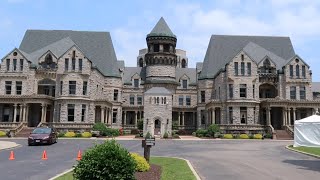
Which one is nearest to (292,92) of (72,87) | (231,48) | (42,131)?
(231,48)

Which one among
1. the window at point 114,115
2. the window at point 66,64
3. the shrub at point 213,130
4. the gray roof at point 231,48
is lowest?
the shrub at point 213,130

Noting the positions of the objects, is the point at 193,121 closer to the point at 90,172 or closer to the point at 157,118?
the point at 157,118

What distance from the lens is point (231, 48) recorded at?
67125mm

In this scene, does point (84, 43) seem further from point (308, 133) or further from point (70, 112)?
point (308, 133)

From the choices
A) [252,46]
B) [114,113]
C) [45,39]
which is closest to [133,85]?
[114,113]

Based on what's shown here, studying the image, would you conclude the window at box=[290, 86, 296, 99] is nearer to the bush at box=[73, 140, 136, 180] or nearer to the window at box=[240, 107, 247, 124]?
the window at box=[240, 107, 247, 124]

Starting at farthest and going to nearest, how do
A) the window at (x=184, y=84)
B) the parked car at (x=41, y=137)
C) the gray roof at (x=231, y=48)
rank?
1. the window at (x=184, y=84)
2. the gray roof at (x=231, y=48)
3. the parked car at (x=41, y=137)

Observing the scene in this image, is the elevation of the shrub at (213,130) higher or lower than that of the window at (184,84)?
lower

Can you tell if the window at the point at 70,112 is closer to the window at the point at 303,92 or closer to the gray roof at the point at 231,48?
the gray roof at the point at 231,48

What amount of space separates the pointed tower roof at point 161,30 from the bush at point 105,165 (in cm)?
5980

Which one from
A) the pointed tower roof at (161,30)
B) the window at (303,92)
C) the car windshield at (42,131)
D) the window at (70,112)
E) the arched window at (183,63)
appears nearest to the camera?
the car windshield at (42,131)

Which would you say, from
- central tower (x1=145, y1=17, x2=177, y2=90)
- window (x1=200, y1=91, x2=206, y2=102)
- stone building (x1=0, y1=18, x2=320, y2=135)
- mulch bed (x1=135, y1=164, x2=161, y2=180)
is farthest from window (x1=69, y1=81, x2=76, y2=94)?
mulch bed (x1=135, y1=164, x2=161, y2=180)

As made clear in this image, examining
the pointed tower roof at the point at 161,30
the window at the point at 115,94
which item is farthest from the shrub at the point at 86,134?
the pointed tower roof at the point at 161,30

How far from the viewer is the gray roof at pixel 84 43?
64.9 metres
